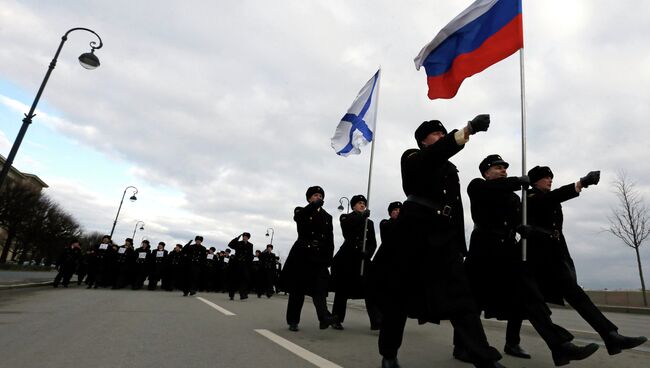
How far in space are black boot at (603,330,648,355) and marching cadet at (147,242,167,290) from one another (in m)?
19.0

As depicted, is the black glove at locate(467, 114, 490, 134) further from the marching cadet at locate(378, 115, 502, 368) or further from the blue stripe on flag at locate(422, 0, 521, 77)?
the blue stripe on flag at locate(422, 0, 521, 77)

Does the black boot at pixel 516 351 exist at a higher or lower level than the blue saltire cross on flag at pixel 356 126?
lower

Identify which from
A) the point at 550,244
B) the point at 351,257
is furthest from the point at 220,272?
the point at 550,244

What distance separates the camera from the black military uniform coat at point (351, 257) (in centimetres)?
732

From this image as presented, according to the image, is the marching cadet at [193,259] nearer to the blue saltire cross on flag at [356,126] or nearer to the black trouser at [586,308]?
the blue saltire cross on flag at [356,126]

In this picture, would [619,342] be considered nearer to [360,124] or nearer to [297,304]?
[297,304]

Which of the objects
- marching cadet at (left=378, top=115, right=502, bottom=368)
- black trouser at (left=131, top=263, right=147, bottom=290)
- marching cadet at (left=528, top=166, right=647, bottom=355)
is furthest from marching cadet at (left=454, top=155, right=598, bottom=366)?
black trouser at (left=131, top=263, right=147, bottom=290)

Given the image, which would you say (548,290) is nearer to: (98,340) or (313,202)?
(313,202)

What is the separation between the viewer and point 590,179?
4.85 metres

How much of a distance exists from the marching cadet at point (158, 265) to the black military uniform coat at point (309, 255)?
15489 mm

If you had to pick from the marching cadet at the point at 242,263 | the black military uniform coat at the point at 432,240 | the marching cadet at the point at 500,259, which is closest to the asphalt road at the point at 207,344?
the marching cadet at the point at 500,259

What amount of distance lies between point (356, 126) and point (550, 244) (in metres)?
6.00

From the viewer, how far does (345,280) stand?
736 centimetres

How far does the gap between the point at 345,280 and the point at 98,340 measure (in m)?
3.73
